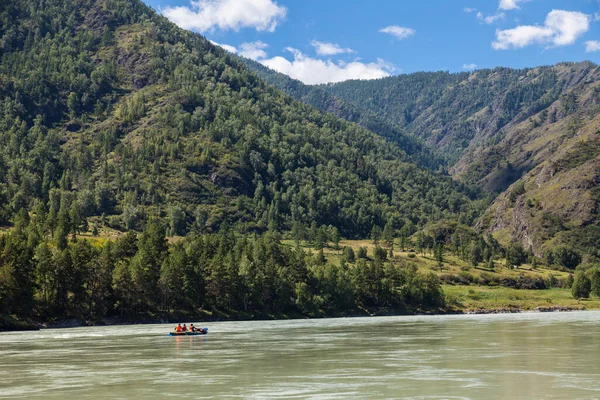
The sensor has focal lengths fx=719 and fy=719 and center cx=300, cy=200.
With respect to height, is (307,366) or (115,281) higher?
(115,281)

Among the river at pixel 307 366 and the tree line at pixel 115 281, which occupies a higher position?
the tree line at pixel 115 281

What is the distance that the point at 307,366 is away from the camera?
77562 mm

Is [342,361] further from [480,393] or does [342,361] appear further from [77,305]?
[77,305]

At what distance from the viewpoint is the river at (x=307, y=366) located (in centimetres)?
6006

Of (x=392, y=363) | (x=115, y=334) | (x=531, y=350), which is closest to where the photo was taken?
(x=392, y=363)

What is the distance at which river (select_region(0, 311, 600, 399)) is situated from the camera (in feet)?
197

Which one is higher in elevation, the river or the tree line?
the tree line

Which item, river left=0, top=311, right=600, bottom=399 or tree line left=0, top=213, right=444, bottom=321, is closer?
river left=0, top=311, right=600, bottom=399

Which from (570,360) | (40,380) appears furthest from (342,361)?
(40,380)

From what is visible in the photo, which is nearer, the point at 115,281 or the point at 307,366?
the point at 307,366

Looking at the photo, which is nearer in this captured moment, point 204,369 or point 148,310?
point 204,369

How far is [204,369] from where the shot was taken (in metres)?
76.4

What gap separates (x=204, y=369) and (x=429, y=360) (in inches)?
1010

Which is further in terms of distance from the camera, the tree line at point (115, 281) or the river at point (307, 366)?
the tree line at point (115, 281)
